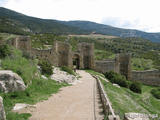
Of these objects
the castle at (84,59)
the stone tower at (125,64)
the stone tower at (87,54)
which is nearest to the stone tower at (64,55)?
the castle at (84,59)

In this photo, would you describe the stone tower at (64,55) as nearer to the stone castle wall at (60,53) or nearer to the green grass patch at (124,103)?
the stone castle wall at (60,53)

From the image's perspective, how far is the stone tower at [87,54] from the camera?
41062mm

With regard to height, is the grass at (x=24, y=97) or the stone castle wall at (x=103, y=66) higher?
the grass at (x=24, y=97)

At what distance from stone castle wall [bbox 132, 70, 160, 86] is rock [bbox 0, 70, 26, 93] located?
36417 millimetres

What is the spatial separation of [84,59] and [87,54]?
47.2 inches

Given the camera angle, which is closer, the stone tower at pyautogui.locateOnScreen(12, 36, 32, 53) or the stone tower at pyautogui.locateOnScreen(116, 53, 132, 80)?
the stone tower at pyautogui.locateOnScreen(12, 36, 32, 53)

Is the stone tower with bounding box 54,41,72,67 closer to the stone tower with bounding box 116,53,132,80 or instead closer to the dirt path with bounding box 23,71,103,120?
the stone tower with bounding box 116,53,132,80

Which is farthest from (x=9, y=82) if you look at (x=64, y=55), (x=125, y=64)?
(x=125, y=64)

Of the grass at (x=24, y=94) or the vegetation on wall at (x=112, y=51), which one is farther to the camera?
the vegetation on wall at (x=112, y=51)

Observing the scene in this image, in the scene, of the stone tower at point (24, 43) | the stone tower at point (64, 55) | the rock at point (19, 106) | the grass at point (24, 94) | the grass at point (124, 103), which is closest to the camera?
the grass at point (24, 94)

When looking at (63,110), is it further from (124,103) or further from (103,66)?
(103,66)

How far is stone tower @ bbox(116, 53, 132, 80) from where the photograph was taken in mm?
44094

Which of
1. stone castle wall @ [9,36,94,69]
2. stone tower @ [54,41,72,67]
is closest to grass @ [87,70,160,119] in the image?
stone castle wall @ [9,36,94,69]

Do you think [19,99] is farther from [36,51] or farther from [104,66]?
[104,66]
